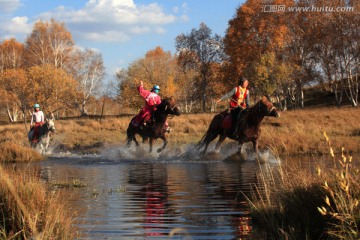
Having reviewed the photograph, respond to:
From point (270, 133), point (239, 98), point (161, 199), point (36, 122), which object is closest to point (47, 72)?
point (36, 122)

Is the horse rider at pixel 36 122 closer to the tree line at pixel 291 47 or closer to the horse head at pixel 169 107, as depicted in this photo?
the horse head at pixel 169 107

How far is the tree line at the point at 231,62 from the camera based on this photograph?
50812 millimetres

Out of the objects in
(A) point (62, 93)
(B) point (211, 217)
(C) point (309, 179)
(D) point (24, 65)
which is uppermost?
(D) point (24, 65)

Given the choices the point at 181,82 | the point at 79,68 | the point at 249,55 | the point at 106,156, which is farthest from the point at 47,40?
the point at 106,156

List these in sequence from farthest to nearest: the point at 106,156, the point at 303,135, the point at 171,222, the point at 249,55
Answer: the point at 249,55 → the point at 303,135 → the point at 106,156 → the point at 171,222

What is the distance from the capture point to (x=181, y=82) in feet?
285

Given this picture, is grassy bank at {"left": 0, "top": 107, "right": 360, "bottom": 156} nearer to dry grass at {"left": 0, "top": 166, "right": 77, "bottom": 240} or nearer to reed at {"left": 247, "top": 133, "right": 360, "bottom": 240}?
reed at {"left": 247, "top": 133, "right": 360, "bottom": 240}

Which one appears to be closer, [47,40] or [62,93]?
[62,93]

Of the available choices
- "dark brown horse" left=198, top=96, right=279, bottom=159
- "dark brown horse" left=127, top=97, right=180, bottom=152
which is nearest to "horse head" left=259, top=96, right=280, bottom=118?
"dark brown horse" left=198, top=96, right=279, bottom=159

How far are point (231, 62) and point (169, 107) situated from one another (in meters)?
37.4

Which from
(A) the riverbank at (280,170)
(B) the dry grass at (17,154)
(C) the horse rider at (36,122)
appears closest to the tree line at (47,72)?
(A) the riverbank at (280,170)

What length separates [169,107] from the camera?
20.2 meters

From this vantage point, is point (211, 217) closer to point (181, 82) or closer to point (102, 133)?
point (102, 133)

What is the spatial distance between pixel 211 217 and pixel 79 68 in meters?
72.2
